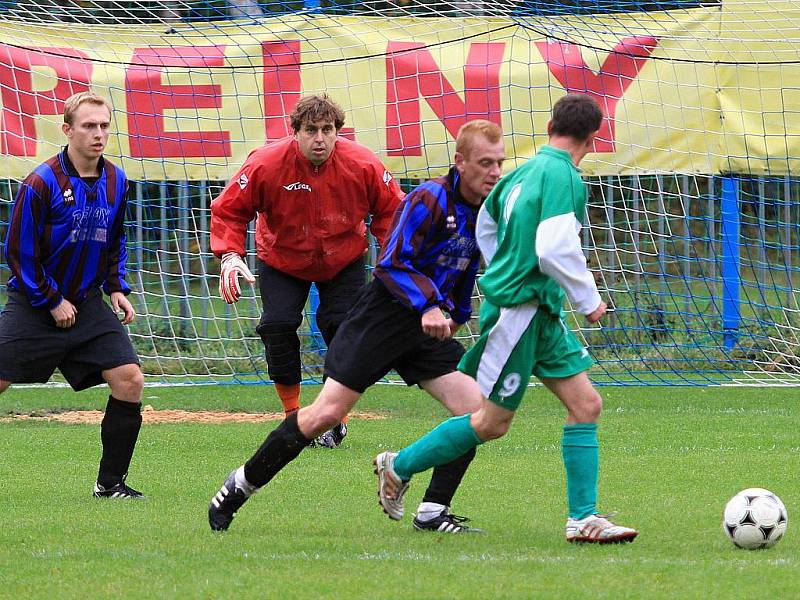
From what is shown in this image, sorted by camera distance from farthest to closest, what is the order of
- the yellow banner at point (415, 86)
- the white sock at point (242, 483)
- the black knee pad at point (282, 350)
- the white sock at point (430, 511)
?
the yellow banner at point (415, 86) → the black knee pad at point (282, 350) → the white sock at point (430, 511) → the white sock at point (242, 483)

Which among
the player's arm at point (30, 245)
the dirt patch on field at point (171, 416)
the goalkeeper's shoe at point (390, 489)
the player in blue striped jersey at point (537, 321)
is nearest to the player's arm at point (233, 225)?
the player's arm at point (30, 245)

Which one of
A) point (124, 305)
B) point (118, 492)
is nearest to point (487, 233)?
point (124, 305)

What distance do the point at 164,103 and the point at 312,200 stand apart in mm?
4573

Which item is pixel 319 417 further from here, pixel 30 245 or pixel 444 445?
pixel 30 245

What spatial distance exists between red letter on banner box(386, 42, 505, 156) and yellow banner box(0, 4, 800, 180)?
0.01m

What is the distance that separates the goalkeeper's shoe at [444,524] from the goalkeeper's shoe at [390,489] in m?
0.14

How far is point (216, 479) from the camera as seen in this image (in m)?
7.19

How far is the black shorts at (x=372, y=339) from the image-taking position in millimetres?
5465

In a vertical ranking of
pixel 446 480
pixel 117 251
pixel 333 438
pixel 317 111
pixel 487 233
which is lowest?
pixel 333 438

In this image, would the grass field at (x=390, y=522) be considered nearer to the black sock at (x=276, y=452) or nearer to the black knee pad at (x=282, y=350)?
the black sock at (x=276, y=452)

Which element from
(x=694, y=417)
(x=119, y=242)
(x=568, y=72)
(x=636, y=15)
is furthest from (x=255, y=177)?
(x=636, y=15)

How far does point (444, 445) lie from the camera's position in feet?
17.6

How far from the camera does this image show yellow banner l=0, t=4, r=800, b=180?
36.9 ft

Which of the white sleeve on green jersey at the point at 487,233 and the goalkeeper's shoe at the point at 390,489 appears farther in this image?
the goalkeeper's shoe at the point at 390,489
